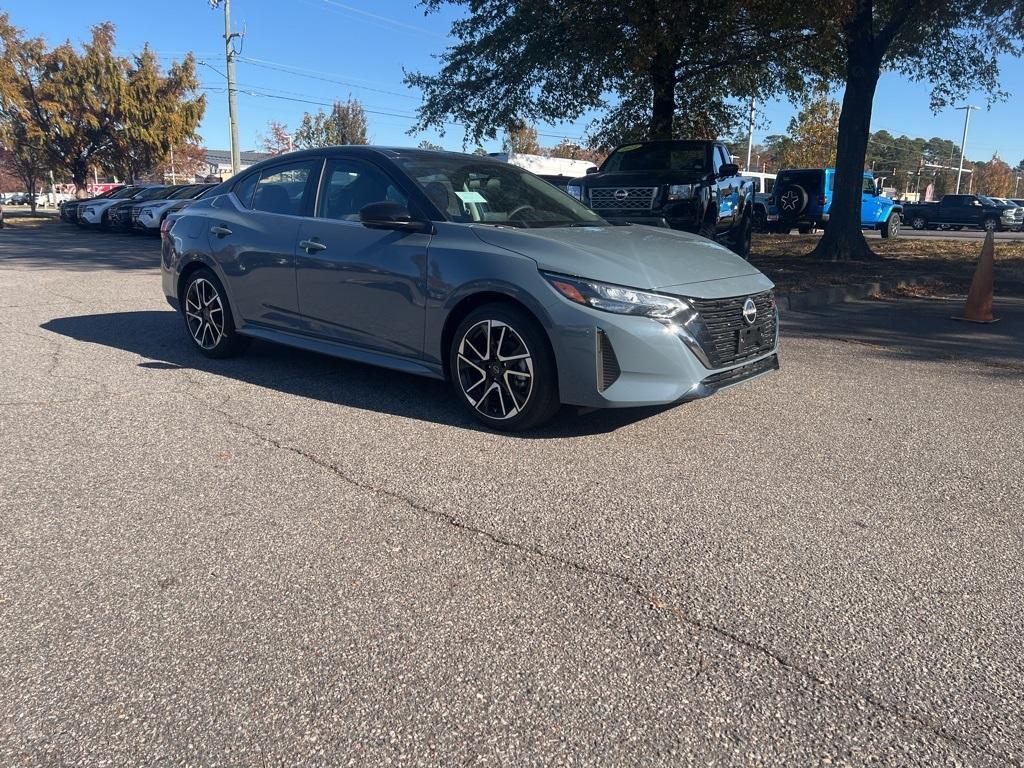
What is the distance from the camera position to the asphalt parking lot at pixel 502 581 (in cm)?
214

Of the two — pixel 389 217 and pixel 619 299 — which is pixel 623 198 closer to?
pixel 389 217

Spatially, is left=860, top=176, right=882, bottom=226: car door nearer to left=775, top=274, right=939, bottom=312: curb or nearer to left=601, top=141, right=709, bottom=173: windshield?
left=601, top=141, right=709, bottom=173: windshield

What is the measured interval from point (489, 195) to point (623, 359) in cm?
177

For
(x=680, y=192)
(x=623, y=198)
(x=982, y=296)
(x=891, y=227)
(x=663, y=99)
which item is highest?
(x=663, y=99)

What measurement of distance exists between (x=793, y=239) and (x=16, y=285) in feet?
54.6

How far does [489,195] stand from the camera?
534cm

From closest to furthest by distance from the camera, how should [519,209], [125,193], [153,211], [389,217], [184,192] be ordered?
[389,217], [519,209], [153,211], [184,192], [125,193]

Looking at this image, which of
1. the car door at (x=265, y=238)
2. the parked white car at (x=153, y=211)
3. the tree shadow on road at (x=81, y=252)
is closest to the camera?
the car door at (x=265, y=238)

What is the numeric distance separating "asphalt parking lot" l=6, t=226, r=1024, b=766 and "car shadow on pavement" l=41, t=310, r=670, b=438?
5 cm

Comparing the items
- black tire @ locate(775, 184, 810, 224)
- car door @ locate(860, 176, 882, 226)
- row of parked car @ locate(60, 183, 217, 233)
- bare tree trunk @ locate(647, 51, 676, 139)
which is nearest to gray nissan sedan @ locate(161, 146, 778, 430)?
bare tree trunk @ locate(647, 51, 676, 139)

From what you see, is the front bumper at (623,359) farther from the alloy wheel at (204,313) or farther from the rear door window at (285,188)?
the alloy wheel at (204,313)

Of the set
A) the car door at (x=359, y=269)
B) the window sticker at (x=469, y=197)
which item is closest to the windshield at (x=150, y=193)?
the car door at (x=359, y=269)

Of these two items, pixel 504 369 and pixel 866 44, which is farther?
pixel 866 44

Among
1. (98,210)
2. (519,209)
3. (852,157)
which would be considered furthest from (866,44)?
(98,210)
